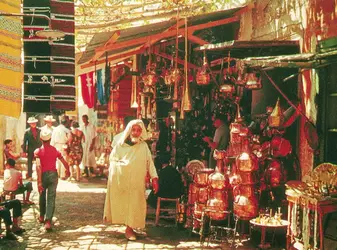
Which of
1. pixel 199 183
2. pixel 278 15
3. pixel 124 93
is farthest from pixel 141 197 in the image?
pixel 124 93

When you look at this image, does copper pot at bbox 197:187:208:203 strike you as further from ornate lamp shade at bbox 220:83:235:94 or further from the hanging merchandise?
the hanging merchandise

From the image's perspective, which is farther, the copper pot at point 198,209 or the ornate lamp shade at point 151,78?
the ornate lamp shade at point 151,78

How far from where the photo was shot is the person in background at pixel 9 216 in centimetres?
787

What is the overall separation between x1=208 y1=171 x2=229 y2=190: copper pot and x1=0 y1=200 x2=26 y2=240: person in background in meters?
3.18

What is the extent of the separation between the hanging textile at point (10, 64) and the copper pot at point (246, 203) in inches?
139

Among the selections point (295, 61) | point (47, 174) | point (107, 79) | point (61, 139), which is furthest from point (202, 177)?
point (61, 139)

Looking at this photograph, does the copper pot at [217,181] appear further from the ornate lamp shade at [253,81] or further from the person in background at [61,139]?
the person in background at [61,139]

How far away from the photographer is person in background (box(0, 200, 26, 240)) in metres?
7.87

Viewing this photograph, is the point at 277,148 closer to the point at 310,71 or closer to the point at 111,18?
the point at 310,71

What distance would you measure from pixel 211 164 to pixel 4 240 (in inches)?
221

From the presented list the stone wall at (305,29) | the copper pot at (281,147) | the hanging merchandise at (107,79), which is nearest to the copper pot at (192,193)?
the copper pot at (281,147)

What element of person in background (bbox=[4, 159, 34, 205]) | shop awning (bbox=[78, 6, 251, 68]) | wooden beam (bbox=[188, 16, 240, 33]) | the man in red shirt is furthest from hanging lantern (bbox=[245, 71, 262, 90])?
person in background (bbox=[4, 159, 34, 205])

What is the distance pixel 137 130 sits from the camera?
→ 846 cm

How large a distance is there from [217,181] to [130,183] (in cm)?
147
